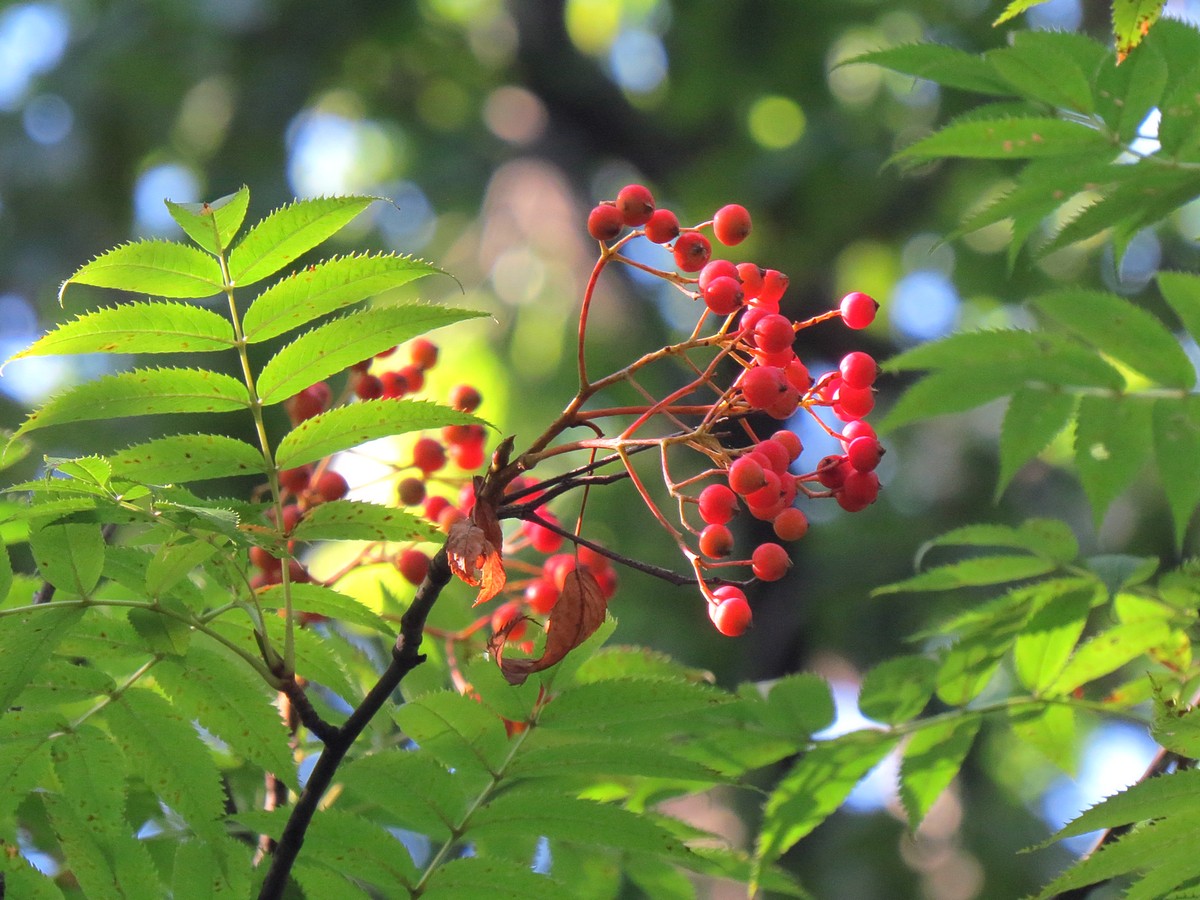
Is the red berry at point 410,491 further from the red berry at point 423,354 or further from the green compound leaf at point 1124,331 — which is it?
the green compound leaf at point 1124,331

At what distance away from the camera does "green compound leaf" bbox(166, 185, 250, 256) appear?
3.90ft

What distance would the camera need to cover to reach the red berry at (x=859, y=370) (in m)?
1.21

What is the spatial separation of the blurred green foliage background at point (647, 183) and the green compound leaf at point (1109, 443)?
10.4 ft

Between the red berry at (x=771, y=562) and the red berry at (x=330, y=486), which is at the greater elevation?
the red berry at (x=330, y=486)

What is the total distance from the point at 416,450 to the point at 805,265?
5003mm

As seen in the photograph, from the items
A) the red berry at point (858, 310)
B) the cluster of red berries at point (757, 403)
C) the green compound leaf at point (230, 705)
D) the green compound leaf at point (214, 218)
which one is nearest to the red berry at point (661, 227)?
the cluster of red berries at point (757, 403)

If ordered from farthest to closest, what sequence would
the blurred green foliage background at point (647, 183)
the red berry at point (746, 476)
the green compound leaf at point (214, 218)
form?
the blurred green foliage background at point (647, 183), the green compound leaf at point (214, 218), the red berry at point (746, 476)

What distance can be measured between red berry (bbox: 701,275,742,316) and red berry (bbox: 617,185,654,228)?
0.13 metres

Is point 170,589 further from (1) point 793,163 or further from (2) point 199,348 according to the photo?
(1) point 793,163

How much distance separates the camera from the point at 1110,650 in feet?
5.33

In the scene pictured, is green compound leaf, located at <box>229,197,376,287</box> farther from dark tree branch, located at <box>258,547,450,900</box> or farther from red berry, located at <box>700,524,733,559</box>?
red berry, located at <box>700,524,733,559</box>

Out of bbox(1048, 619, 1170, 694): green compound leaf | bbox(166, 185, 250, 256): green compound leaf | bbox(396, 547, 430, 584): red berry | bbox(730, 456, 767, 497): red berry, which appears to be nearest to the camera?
bbox(730, 456, 767, 497): red berry

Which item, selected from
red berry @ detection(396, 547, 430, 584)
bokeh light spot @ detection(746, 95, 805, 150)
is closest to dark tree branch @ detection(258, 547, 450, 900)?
red berry @ detection(396, 547, 430, 584)

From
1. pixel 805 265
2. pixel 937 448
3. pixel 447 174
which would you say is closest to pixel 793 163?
pixel 805 265
